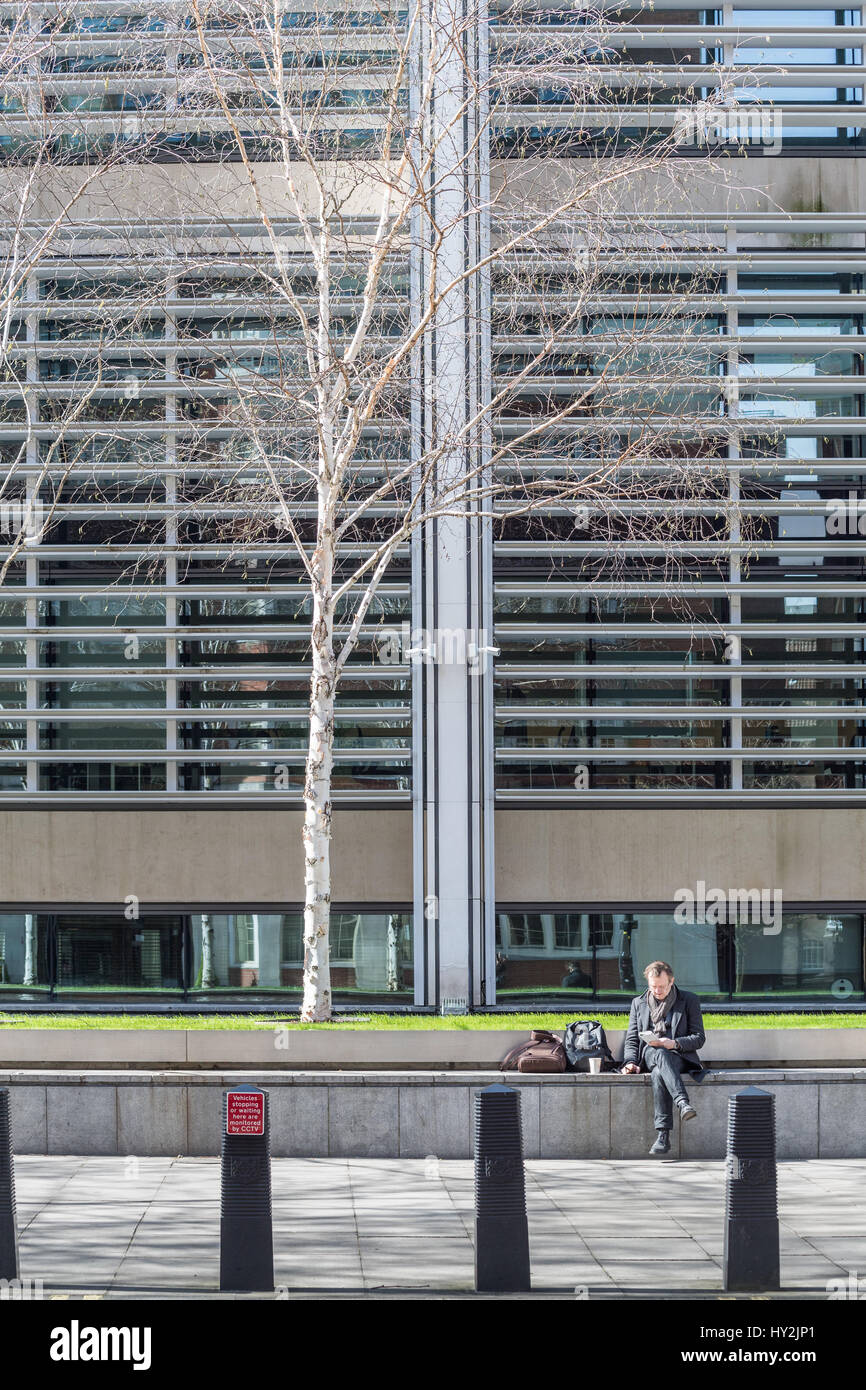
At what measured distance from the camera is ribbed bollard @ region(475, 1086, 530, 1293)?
24.8 feet

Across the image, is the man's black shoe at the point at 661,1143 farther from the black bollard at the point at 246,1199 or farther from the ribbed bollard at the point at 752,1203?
the black bollard at the point at 246,1199

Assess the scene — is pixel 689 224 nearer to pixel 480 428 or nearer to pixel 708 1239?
pixel 480 428

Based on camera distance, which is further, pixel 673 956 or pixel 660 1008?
pixel 673 956

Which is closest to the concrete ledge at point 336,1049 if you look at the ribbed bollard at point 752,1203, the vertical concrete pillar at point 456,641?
the ribbed bollard at point 752,1203

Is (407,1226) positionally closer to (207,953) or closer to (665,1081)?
(665,1081)

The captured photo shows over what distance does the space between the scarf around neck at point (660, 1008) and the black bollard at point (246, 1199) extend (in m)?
4.20

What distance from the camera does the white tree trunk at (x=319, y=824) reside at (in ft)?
40.9

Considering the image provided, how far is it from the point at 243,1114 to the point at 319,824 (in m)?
5.05

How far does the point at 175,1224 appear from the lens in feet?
29.4

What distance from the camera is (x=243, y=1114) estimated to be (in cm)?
762

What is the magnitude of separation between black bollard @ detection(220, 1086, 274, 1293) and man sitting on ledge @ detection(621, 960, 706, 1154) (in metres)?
4.04

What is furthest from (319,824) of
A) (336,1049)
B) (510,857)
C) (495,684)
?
(495,684)

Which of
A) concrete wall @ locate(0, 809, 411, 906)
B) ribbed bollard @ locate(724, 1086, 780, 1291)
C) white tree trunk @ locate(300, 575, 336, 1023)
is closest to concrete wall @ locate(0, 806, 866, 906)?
concrete wall @ locate(0, 809, 411, 906)

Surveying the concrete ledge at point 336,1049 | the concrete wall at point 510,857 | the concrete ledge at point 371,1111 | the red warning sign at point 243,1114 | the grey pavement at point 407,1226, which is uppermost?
the concrete wall at point 510,857
